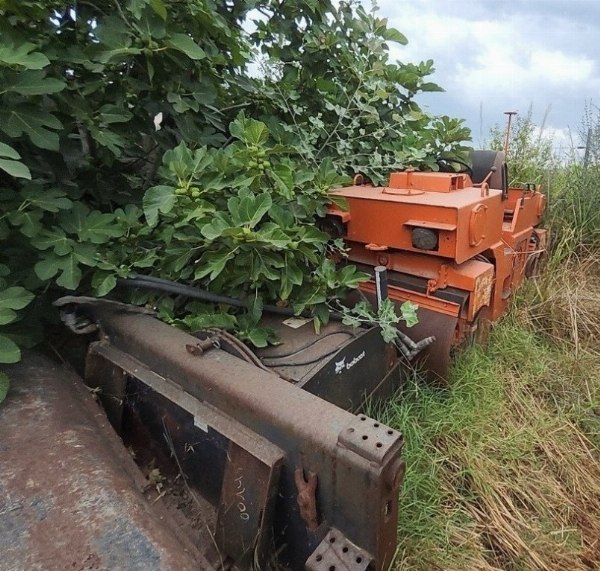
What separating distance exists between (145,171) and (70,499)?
58.5 inches

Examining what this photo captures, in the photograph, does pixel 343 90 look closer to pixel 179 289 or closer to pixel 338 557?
pixel 179 289

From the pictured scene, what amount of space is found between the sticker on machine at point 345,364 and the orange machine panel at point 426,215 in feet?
1.63

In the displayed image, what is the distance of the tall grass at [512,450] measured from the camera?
1.47 meters

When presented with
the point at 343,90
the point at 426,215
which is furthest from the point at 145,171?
the point at 426,215

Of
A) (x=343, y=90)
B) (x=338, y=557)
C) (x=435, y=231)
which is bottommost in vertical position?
(x=338, y=557)

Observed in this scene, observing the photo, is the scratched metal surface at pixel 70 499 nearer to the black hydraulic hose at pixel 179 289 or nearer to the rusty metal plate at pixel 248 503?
the rusty metal plate at pixel 248 503

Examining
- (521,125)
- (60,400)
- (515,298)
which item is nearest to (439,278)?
(515,298)

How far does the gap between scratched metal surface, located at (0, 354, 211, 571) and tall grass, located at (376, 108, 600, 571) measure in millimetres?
697

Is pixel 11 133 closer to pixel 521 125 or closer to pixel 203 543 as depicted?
pixel 203 543

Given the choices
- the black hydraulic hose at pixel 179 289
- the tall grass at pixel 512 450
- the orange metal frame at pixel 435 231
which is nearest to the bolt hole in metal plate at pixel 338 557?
the tall grass at pixel 512 450

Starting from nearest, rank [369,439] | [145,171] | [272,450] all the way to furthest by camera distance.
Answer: [369,439] < [272,450] < [145,171]

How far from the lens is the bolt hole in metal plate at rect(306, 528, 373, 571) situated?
40.6 inches

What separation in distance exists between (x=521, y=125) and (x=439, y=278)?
3.06 meters

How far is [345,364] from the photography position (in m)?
1.63
